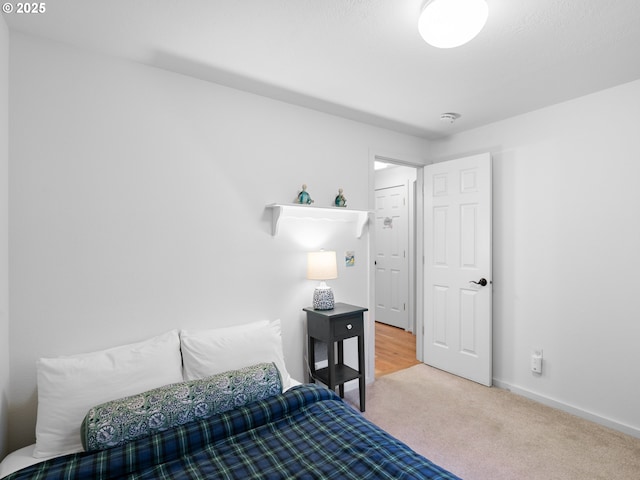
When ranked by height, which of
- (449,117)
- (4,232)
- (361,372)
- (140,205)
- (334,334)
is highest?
(449,117)

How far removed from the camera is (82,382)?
1.62m

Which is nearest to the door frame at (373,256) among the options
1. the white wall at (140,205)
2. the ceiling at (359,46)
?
the white wall at (140,205)

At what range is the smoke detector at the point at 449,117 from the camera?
2.98 meters

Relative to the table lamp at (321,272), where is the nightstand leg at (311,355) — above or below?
below

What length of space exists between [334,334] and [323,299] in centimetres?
28

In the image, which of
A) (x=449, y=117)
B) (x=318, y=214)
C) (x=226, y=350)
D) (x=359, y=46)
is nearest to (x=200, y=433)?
(x=226, y=350)

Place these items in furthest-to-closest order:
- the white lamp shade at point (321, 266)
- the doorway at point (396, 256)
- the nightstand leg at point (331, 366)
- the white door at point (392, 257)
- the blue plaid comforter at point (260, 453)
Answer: the white door at point (392, 257), the doorway at point (396, 256), the white lamp shade at point (321, 266), the nightstand leg at point (331, 366), the blue plaid comforter at point (260, 453)

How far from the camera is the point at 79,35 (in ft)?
5.96

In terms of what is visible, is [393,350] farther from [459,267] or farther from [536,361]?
[536,361]

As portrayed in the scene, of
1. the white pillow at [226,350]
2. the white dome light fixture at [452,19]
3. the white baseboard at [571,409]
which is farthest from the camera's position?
the white baseboard at [571,409]

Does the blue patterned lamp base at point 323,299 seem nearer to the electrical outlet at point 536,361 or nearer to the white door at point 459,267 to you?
the white door at point 459,267

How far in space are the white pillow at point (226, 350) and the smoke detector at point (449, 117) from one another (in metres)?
2.33

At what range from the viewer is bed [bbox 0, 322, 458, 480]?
1.27 m

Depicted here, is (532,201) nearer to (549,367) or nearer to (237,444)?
(549,367)
